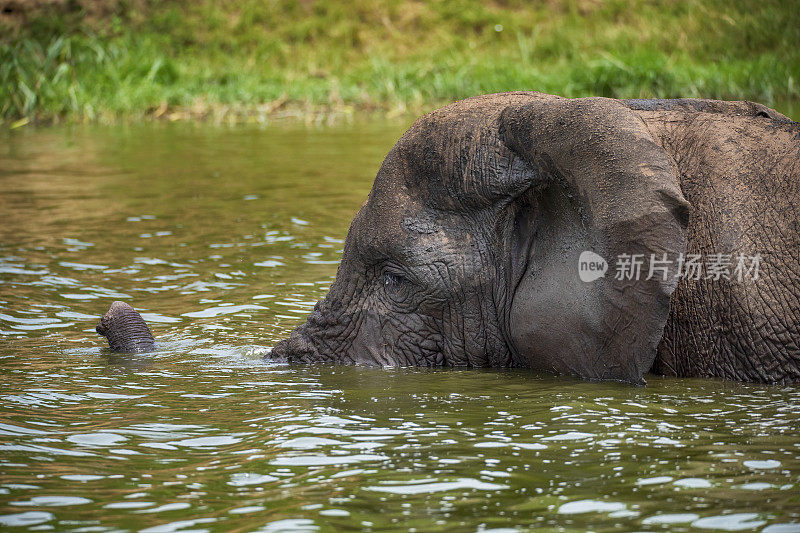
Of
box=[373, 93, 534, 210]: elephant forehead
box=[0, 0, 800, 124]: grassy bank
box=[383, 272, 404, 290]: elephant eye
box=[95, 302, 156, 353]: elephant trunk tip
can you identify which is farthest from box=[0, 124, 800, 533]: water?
box=[0, 0, 800, 124]: grassy bank

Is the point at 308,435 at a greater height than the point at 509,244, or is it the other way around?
the point at 509,244

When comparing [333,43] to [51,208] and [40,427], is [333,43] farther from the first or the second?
[40,427]

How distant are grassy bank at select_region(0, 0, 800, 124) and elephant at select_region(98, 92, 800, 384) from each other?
30.0 feet

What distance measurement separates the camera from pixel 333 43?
A: 90.0 ft

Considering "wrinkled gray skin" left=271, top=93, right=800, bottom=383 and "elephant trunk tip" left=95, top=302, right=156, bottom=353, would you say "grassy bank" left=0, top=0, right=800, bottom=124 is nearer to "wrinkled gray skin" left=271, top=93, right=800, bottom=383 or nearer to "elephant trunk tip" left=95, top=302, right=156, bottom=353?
"wrinkled gray skin" left=271, top=93, right=800, bottom=383

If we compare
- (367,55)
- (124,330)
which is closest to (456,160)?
(124,330)

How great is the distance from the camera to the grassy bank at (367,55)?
18125 millimetres

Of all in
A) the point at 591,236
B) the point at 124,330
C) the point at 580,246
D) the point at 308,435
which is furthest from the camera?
the point at 124,330

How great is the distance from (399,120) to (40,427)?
1469 cm

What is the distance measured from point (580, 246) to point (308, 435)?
1533 millimetres

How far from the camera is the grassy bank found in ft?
59.5

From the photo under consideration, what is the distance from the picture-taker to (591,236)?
504cm

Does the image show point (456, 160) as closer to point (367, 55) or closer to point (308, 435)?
point (308, 435)

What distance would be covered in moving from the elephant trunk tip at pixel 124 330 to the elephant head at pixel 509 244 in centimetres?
77
